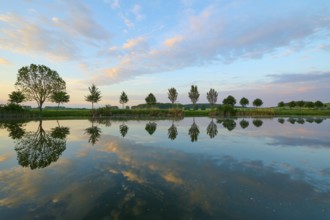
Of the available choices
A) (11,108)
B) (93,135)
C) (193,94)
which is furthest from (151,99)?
(93,135)

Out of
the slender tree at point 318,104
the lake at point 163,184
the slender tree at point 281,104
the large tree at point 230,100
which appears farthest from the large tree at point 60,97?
the slender tree at point 318,104

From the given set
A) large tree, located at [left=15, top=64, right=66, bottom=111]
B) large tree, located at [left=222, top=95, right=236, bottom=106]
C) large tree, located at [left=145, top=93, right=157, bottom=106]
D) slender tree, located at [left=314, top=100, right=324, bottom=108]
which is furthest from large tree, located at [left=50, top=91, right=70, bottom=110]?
slender tree, located at [left=314, top=100, right=324, bottom=108]

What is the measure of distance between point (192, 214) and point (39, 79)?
7581 cm

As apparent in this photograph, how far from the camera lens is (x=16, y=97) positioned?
217ft

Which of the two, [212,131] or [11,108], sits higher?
[11,108]

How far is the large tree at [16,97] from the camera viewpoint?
65.8 metres

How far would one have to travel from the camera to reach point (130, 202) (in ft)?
23.5

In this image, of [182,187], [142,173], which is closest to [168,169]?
[142,173]

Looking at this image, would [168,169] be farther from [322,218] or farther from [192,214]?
[322,218]

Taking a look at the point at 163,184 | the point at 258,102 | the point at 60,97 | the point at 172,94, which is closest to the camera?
the point at 163,184

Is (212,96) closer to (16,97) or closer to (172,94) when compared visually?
(172,94)

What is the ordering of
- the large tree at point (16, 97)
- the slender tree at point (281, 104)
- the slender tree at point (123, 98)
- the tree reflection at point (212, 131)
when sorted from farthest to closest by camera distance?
1. the slender tree at point (281, 104)
2. the slender tree at point (123, 98)
3. the large tree at point (16, 97)
4. the tree reflection at point (212, 131)

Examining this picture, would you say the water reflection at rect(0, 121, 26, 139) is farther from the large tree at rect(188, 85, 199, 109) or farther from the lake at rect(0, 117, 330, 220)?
the large tree at rect(188, 85, 199, 109)

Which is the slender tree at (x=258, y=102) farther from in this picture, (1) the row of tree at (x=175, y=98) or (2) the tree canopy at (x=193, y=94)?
(2) the tree canopy at (x=193, y=94)
